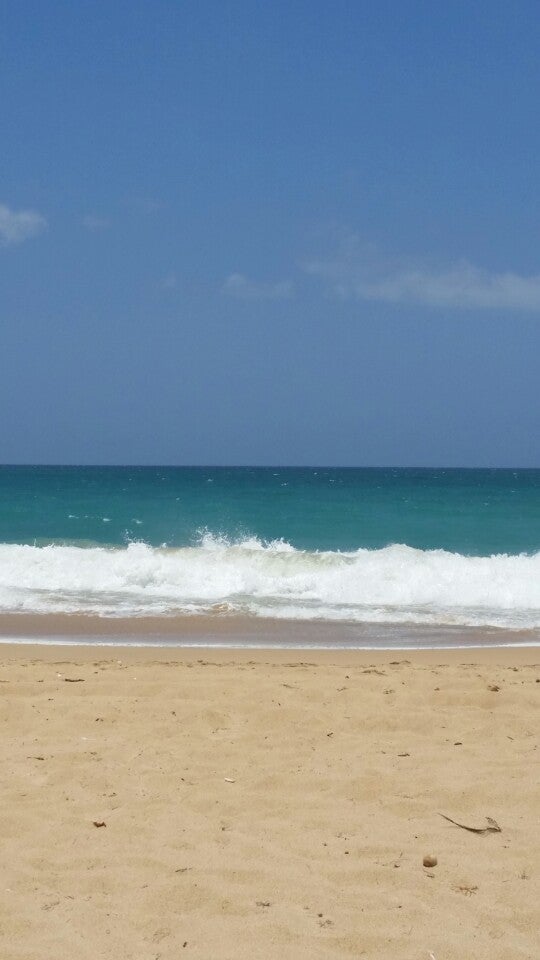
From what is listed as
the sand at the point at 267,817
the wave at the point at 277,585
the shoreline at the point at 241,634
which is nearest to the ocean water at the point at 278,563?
the wave at the point at 277,585

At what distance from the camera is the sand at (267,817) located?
326cm

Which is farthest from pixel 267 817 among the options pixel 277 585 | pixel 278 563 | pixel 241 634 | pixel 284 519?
pixel 284 519

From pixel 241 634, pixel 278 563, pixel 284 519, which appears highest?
pixel 284 519

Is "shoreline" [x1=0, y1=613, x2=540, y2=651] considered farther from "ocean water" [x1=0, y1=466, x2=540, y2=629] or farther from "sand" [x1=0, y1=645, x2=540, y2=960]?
"sand" [x1=0, y1=645, x2=540, y2=960]

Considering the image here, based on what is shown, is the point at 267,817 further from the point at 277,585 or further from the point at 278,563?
the point at 278,563

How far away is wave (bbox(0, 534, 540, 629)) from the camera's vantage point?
12.6m

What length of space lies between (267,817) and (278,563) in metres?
13.8

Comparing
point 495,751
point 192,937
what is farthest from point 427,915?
point 495,751

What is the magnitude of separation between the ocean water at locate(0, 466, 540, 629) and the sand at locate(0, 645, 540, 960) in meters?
5.41

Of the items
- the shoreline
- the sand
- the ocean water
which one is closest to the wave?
the ocean water

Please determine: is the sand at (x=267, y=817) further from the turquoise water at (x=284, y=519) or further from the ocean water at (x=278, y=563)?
the turquoise water at (x=284, y=519)

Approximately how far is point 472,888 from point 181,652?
20.0 feet

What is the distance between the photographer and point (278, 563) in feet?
59.4

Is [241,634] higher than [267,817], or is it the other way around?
[267,817]
